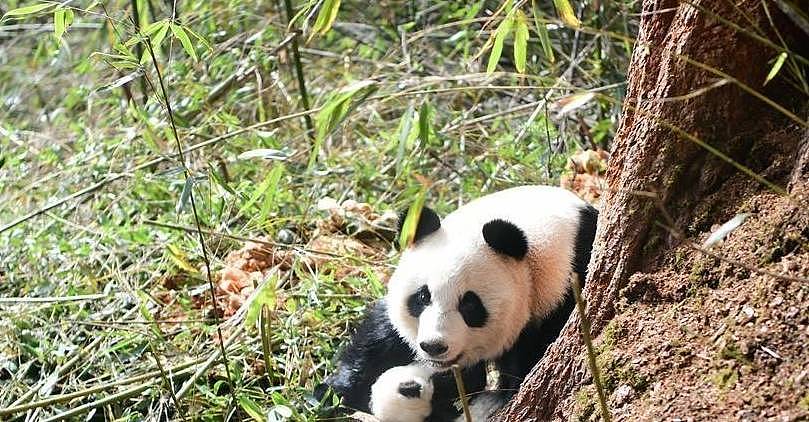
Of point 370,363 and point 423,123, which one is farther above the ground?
point 423,123

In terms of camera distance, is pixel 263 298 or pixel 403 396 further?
pixel 403 396

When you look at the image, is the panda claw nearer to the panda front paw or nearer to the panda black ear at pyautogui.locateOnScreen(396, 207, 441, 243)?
the panda front paw

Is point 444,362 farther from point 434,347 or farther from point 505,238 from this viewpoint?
point 505,238

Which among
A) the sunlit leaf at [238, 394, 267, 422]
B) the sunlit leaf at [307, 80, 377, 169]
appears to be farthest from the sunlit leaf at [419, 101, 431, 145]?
the sunlit leaf at [238, 394, 267, 422]

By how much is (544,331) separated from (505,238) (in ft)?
0.91

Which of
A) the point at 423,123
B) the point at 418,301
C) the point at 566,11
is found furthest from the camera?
the point at 418,301

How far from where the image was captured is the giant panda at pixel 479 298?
2.50 meters

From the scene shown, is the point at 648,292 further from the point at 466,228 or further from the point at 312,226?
the point at 312,226

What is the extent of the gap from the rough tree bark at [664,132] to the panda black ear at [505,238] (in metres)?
0.40

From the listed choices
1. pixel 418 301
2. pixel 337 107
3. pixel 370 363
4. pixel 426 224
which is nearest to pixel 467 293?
pixel 418 301

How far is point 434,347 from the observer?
243cm

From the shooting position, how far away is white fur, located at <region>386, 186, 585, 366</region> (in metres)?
2.50

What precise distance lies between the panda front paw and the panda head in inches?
2.8

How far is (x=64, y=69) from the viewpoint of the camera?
613 centimetres
